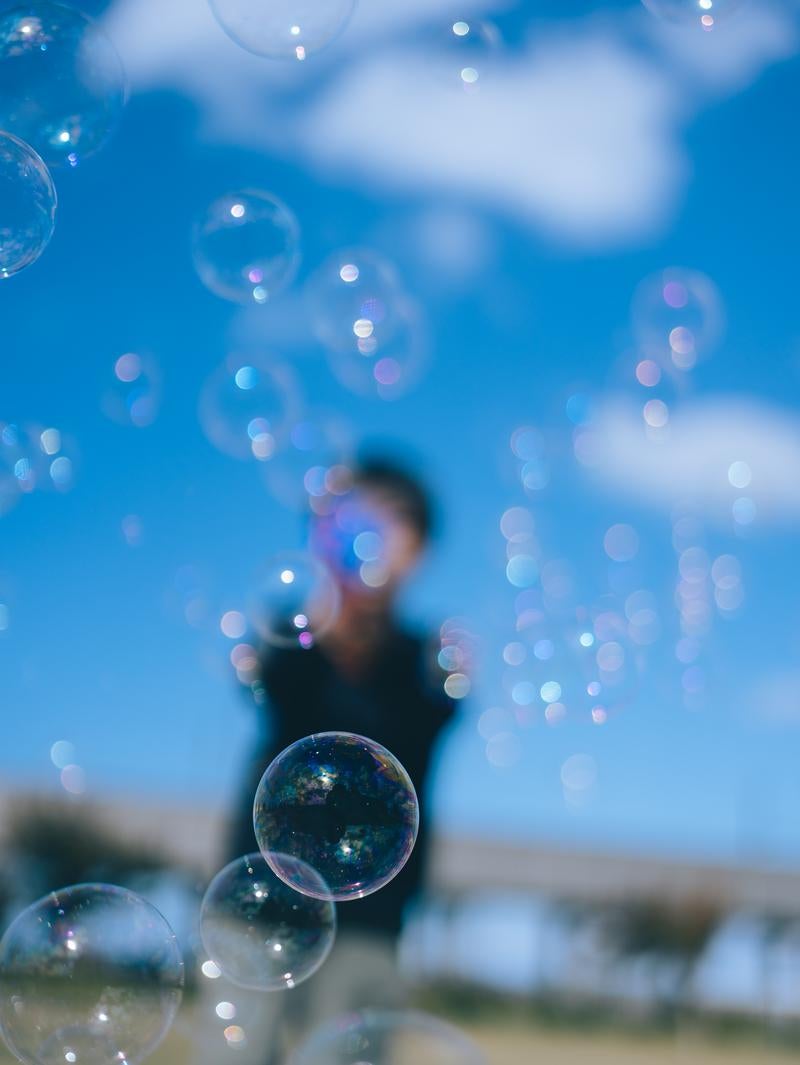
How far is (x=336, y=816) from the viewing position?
292 cm

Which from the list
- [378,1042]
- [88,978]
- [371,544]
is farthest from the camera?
[371,544]

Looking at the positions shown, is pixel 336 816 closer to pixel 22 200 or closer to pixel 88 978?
pixel 88 978

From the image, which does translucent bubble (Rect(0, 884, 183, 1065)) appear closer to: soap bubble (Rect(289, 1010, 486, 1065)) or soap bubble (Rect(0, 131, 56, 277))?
soap bubble (Rect(289, 1010, 486, 1065))

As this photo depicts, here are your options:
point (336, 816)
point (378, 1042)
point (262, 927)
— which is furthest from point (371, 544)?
point (378, 1042)

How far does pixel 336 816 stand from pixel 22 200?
1.81 metres

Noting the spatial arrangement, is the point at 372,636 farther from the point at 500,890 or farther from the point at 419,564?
the point at 500,890

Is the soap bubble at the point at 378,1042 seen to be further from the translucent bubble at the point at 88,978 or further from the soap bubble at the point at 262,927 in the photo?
the translucent bubble at the point at 88,978

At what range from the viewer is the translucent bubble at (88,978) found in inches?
113

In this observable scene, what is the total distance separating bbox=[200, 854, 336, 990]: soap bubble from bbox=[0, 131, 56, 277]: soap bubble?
1.70 meters

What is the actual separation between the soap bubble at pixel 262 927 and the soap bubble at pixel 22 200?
170 centimetres

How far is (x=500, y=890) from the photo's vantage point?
9.91 meters

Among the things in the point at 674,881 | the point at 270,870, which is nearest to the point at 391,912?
the point at 270,870

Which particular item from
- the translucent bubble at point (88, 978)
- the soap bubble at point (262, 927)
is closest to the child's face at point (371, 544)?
the soap bubble at point (262, 927)

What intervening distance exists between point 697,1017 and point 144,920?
8.91m
